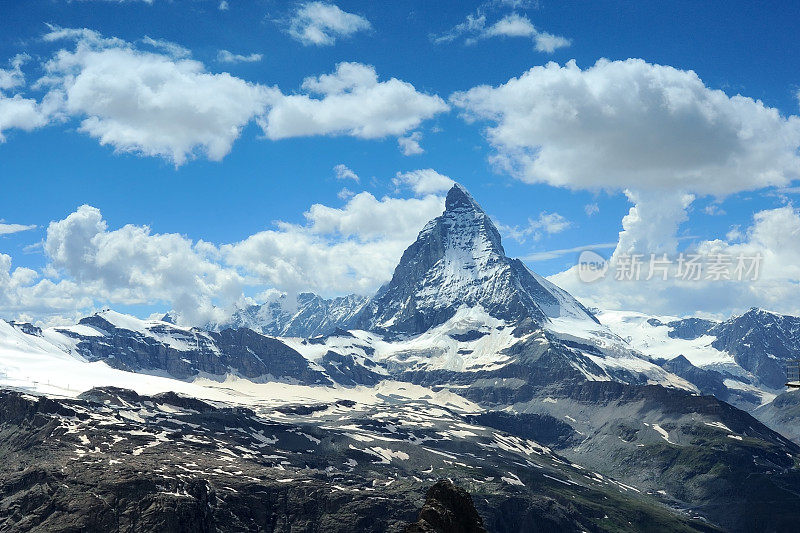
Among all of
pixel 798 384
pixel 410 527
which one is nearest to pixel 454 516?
pixel 410 527

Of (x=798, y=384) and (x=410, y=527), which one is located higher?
(x=798, y=384)

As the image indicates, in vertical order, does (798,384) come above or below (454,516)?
above

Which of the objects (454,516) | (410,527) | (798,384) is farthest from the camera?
(798,384)

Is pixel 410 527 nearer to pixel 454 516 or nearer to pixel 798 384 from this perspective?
pixel 454 516

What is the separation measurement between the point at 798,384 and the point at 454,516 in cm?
3372

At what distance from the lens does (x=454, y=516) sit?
79.5m

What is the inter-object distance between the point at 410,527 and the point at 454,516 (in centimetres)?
765

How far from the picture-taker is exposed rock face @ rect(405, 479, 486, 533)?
75.8m

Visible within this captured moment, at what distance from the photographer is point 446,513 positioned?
258ft

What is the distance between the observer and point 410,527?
72938 millimetres

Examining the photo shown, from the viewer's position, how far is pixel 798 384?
84.8m

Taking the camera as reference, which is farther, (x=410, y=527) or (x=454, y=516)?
(x=454, y=516)

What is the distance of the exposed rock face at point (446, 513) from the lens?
75.8 metres

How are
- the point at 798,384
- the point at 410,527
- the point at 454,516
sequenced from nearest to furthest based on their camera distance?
the point at 410,527
the point at 454,516
the point at 798,384
